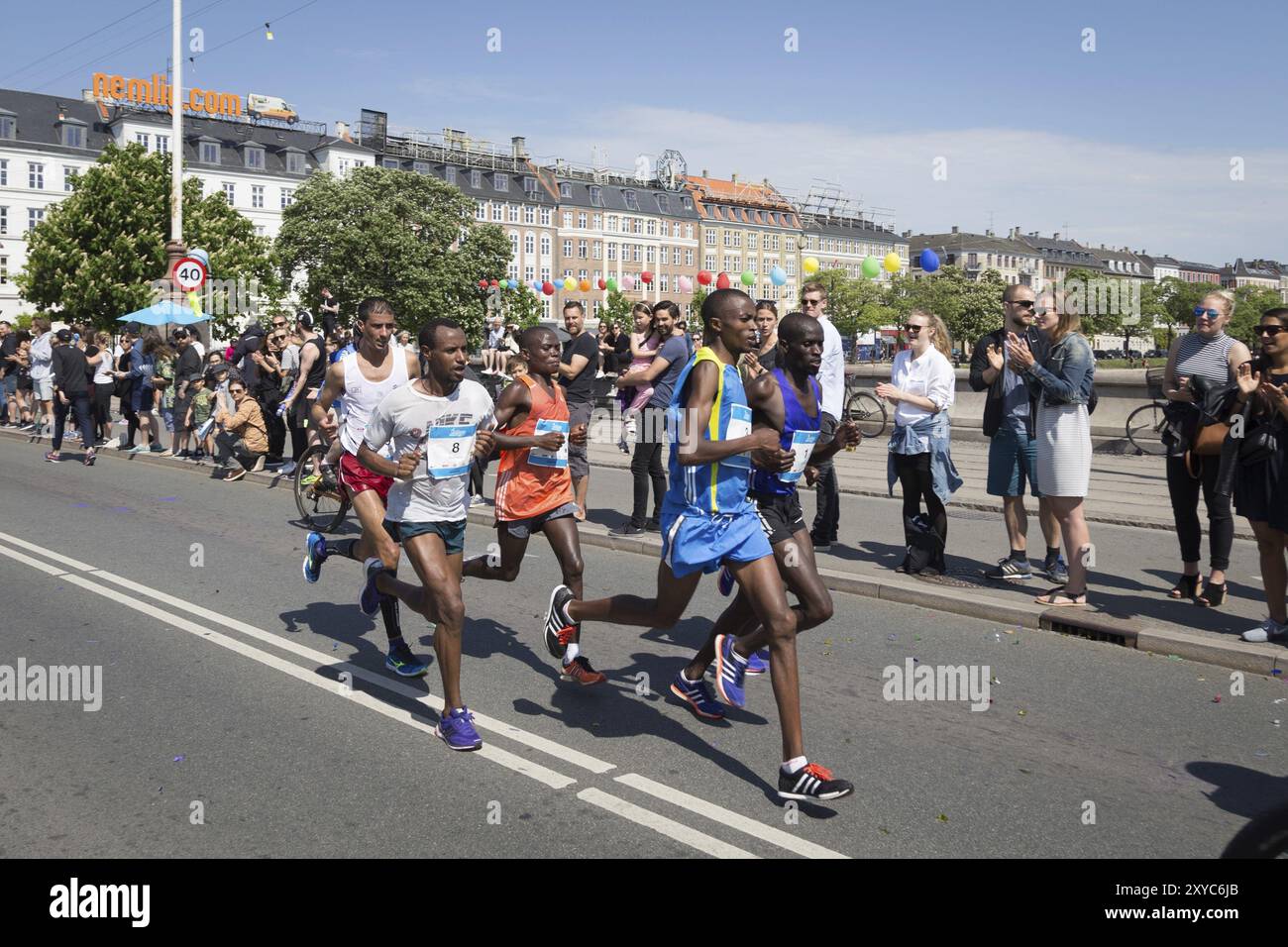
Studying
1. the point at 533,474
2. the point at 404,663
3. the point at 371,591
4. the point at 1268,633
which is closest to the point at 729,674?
the point at 533,474

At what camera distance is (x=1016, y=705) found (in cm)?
568

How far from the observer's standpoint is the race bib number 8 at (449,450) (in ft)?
17.4

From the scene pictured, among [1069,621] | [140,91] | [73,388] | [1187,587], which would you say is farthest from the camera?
[140,91]

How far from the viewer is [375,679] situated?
6125mm

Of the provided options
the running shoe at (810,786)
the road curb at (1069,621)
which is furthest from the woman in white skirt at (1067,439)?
the running shoe at (810,786)

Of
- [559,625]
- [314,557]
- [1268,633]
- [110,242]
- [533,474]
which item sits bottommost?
[1268,633]

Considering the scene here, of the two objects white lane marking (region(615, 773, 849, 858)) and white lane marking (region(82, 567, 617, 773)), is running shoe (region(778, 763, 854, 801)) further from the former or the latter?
white lane marking (region(82, 567, 617, 773))

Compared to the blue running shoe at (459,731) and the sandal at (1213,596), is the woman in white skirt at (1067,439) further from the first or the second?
the blue running shoe at (459,731)

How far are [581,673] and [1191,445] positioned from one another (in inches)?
171

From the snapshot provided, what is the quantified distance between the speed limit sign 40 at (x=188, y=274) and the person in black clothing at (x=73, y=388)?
113 inches

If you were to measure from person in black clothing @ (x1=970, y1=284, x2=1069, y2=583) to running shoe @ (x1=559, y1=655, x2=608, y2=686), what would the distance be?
3.64 meters

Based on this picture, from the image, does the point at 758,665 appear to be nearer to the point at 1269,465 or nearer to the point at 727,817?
the point at 727,817
